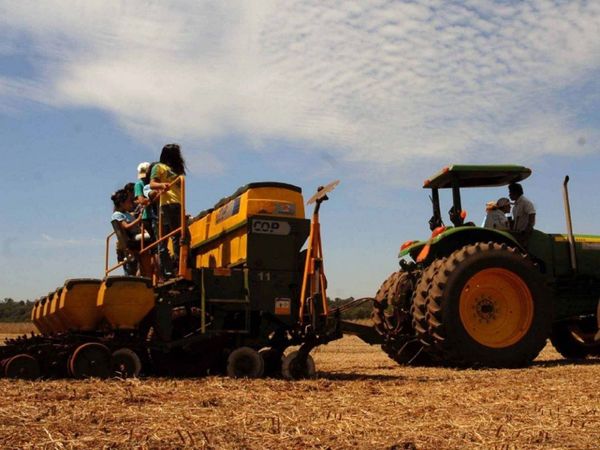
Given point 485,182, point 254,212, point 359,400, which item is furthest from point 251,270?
point 485,182

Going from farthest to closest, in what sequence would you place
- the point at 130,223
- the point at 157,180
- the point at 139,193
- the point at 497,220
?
1. the point at 497,220
2. the point at 130,223
3. the point at 139,193
4. the point at 157,180

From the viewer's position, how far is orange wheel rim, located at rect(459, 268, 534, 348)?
9188 mm

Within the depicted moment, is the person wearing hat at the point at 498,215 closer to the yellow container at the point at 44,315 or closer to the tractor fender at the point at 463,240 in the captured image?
the tractor fender at the point at 463,240

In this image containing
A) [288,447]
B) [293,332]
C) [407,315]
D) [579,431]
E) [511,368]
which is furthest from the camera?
[407,315]

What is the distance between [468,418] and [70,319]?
450cm

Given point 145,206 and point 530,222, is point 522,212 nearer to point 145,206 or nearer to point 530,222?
point 530,222

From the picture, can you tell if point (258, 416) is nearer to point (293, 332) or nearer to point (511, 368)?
point (293, 332)

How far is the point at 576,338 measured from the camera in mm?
11094

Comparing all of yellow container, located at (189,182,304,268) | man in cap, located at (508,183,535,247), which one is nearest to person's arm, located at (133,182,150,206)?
yellow container, located at (189,182,304,268)

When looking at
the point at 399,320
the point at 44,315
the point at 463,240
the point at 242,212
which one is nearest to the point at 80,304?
the point at 44,315

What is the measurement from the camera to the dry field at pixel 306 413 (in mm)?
4160

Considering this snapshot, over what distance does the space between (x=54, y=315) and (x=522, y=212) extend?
6267 millimetres

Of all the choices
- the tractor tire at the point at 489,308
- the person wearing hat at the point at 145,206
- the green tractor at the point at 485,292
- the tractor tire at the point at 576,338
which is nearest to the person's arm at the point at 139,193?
the person wearing hat at the point at 145,206

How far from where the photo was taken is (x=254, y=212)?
8.24 metres
